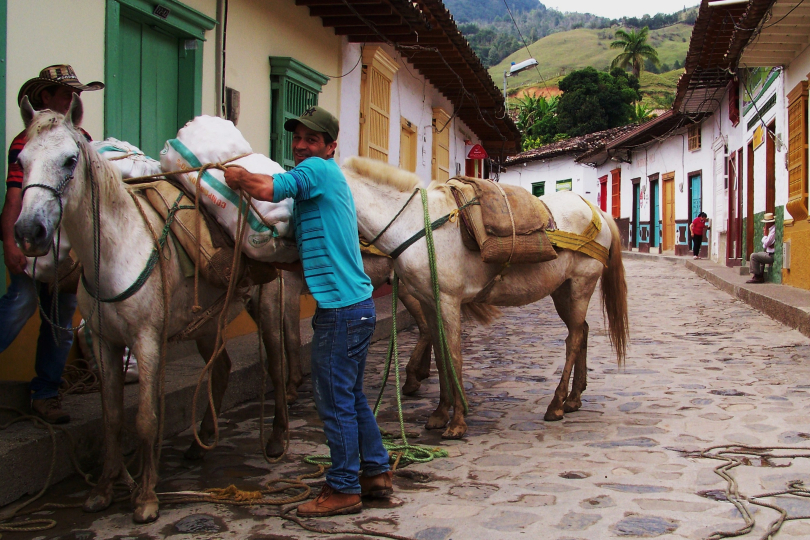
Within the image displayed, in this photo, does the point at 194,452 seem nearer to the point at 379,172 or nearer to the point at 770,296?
the point at 379,172

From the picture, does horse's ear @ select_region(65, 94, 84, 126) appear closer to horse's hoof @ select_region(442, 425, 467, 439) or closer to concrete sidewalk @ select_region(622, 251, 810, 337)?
horse's hoof @ select_region(442, 425, 467, 439)

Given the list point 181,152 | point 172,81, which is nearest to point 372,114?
point 172,81

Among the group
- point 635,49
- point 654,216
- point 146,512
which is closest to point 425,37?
point 146,512

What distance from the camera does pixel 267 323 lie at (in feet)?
13.9

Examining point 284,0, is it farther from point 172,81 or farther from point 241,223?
point 241,223

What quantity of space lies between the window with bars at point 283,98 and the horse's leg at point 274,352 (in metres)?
3.59

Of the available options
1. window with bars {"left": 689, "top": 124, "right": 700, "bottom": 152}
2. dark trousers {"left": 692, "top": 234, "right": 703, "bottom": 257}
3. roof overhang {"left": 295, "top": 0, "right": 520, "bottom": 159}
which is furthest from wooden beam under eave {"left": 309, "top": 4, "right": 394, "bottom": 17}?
window with bars {"left": 689, "top": 124, "right": 700, "bottom": 152}

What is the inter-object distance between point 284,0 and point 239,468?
5532 mm

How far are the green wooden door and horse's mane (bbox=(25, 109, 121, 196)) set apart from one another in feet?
8.10

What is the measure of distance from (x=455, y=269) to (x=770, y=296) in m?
7.33

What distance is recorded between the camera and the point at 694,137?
2338 cm

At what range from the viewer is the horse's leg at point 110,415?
131 inches

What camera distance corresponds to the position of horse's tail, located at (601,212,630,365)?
554cm

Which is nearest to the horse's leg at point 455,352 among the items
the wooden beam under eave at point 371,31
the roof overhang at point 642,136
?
the wooden beam under eave at point 371,31
